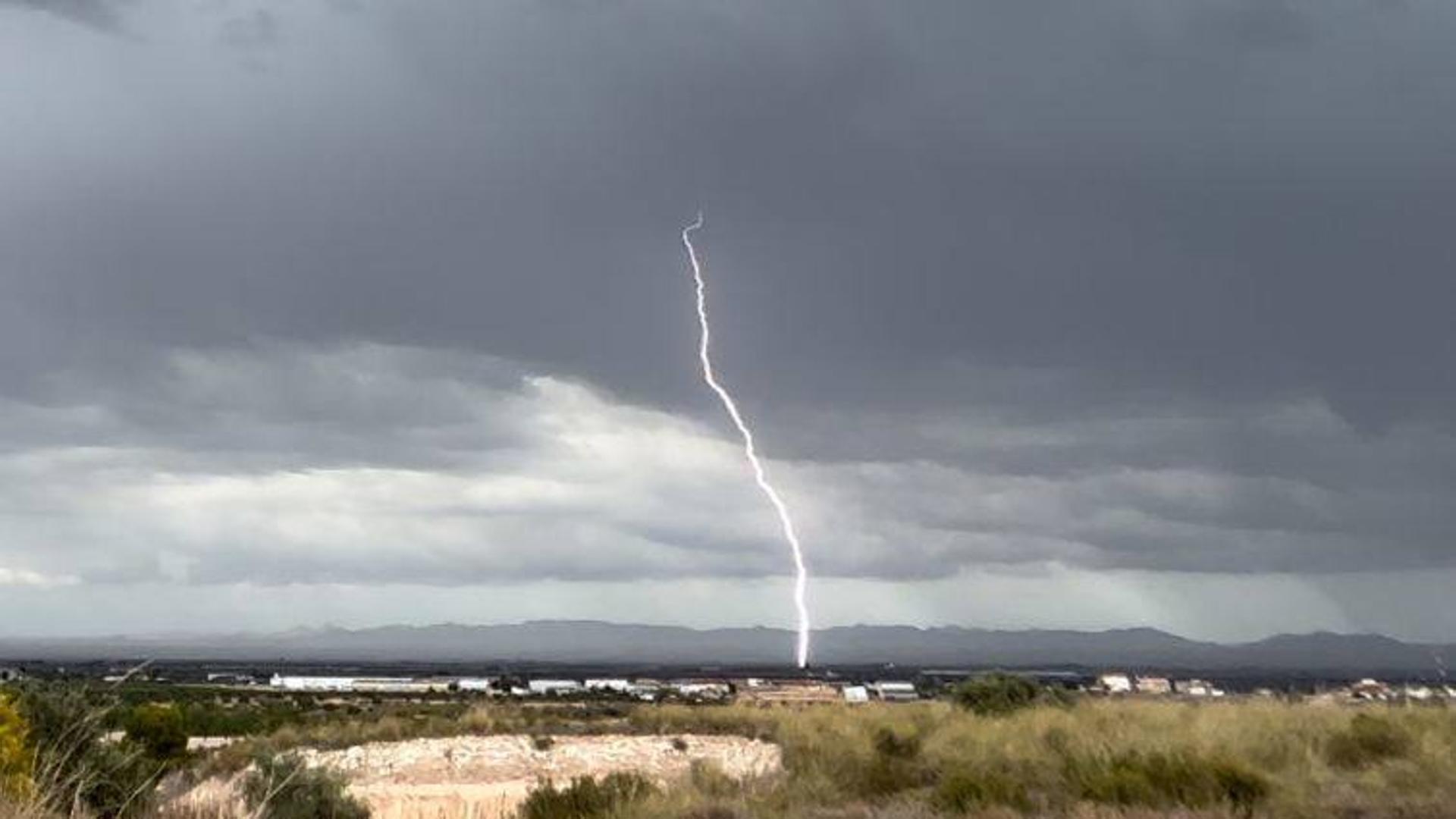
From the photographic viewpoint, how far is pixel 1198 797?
2000 cm

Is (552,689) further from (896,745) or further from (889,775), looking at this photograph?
→ (889,775)

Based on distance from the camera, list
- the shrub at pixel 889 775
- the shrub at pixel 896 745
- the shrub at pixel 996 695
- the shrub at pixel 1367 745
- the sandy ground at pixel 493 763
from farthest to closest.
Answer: the shrub at pixel 996 695 < the sandy ground at pixel 493 763 < the shrub at pixel 896 745 < the shrub at pixel 1367 745 < the shrub at pixel 889 775

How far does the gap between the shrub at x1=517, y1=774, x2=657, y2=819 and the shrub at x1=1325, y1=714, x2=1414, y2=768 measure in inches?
393

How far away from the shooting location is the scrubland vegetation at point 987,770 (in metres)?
18.0

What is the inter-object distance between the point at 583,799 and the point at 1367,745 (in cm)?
1147

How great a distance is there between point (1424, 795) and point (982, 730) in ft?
55.0

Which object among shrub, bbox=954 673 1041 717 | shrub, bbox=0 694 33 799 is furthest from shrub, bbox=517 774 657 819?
shrub, bbox=954 673 1041 717

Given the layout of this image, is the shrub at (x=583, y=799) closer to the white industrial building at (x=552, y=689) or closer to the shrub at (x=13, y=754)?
the shrub at (x=13, y=754)

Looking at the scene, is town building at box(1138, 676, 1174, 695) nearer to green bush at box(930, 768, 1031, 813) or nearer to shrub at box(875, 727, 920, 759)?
shrub at box(875, 727, 920, 759)

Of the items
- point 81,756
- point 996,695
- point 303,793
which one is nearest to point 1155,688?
point 996,695

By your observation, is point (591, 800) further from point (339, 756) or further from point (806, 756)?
point (339, 756)

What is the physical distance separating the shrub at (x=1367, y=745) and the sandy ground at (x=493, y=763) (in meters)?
9.17

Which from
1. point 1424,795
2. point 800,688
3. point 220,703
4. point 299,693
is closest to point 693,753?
point 1424,795

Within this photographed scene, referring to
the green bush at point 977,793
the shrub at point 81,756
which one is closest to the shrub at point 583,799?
the green bush at point 977,793
